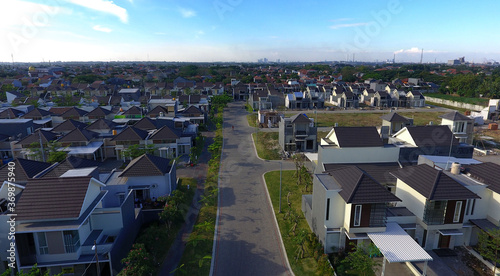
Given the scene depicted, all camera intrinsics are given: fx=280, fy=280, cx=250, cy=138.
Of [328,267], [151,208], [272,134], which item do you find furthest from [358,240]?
[272,134]

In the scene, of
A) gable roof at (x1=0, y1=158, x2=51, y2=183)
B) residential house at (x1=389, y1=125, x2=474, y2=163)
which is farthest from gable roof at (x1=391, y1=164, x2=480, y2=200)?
gable roof at (x1=0, y1=158, x2=51, y2=183)

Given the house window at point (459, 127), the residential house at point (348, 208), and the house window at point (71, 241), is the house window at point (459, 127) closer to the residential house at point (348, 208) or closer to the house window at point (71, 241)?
the residential house at point (348, 208)

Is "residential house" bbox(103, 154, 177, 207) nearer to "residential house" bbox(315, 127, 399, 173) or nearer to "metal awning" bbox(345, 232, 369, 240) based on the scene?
"residential house" bbox(315, 127, 399, 173)

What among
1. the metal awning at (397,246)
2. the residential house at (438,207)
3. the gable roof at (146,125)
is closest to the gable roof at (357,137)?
the residential house at (438,207)

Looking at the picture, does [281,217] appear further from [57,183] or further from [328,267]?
[57,183]

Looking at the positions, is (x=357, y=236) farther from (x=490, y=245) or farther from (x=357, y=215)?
(x=490, y=245)
